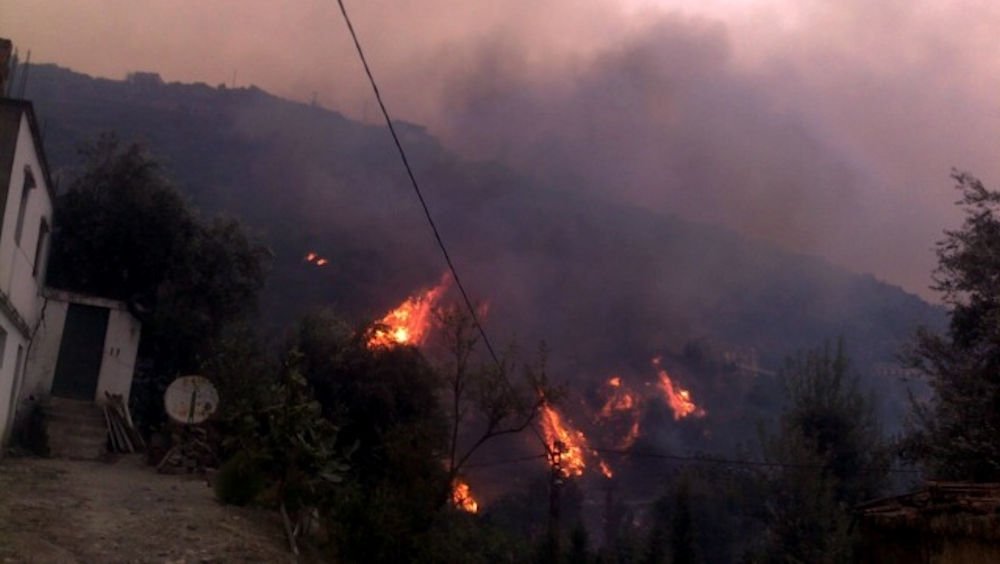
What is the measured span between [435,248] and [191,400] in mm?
119112

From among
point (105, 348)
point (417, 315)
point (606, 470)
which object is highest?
point (417, 315)

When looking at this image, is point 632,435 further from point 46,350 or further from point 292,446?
point 292,446

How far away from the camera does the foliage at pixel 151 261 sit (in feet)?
105

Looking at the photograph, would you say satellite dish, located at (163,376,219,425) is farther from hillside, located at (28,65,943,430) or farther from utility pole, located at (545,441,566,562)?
hillside, located at (28,65,943,430)

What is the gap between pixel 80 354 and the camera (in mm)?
29094

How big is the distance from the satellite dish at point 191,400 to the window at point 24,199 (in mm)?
6232

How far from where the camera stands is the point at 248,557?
15.9 meters

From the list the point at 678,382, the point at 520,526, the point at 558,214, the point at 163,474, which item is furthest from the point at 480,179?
the point at 163,474

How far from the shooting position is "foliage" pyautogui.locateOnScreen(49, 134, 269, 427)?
3209 cm

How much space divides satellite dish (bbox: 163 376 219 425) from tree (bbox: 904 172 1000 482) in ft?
67.1

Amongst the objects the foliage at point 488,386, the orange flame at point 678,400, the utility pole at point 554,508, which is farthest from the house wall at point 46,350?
the orange flame at point 678,400

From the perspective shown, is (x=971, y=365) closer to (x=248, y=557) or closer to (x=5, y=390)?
(x=248, y=557)

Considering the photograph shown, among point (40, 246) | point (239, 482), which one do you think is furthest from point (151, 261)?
point (239, 482)

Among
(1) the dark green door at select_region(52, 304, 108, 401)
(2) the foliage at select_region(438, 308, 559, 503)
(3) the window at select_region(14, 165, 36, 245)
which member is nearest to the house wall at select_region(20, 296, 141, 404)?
(1) the dark green door at select_region(52, 304, 108, 401)
